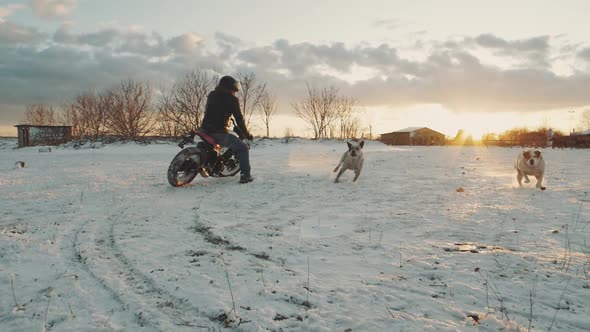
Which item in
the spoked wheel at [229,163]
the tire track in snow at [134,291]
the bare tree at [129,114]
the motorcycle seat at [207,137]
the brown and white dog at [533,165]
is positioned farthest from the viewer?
the bare tree at [129,114]

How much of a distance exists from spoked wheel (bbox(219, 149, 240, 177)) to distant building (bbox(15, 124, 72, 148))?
37103 millimetres

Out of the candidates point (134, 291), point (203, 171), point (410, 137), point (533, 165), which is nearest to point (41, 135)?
point (203, 171)

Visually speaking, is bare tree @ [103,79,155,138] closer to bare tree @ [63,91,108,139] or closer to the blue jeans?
bare tree @ [63,91,108,139]

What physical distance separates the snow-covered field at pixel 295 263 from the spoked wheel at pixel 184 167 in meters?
1.08

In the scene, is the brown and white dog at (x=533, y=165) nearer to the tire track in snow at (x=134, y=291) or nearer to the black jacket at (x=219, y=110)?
the black jacket at (x=219, y=110)

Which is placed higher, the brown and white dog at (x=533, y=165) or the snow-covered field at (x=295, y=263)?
the brown and white dog at (x=533, y=165)

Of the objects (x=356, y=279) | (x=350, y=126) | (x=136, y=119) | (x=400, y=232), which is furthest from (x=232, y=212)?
(x=350, y=126)

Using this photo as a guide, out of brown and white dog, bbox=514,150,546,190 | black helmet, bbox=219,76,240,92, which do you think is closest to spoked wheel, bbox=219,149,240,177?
black helmet, bbox=219,76,240,92

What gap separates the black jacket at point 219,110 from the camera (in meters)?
7.32

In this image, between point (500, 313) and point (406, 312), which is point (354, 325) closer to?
point (406, 312)

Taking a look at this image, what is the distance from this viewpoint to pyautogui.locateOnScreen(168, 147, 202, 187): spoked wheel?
701cm

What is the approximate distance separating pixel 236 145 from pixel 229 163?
34.6 inches

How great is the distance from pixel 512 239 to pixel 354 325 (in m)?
2.51

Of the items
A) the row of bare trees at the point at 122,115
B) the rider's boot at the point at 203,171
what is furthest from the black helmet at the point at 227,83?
the row of bare trees at the point at 122,115
